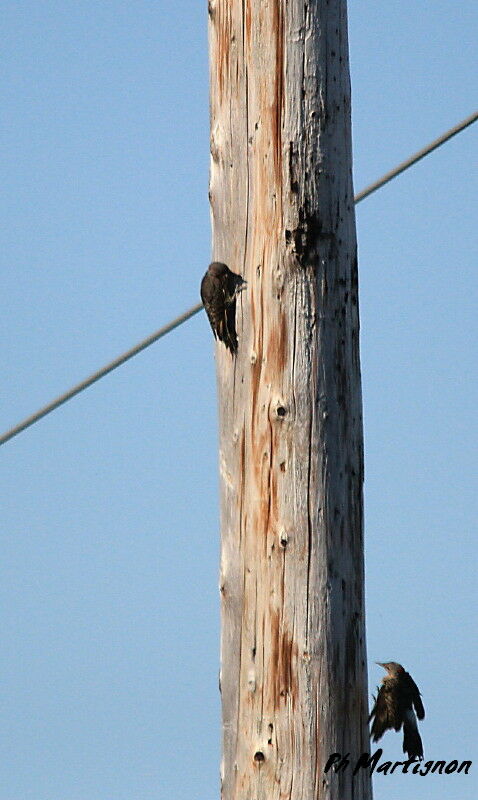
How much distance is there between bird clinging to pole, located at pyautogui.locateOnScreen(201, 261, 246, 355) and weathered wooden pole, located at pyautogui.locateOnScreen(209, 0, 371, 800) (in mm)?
35

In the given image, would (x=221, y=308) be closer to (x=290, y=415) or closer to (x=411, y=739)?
(x=290, y=415)

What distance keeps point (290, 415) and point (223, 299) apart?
485 mm

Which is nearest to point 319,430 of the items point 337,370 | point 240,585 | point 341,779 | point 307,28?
point 337,370

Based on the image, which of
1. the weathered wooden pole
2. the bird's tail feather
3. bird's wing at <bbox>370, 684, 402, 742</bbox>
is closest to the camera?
the weathered wooden pole

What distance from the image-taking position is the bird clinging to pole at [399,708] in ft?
12.4

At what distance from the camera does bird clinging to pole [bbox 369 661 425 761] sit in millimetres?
3775

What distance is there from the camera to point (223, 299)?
12.5 feet

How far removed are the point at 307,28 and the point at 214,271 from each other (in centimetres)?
81

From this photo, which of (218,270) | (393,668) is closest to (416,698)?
(393,668)

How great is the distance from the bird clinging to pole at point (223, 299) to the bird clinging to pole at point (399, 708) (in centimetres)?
121

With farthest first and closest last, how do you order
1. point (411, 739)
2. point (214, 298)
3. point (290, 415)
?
Answer: point (411, 739) → point (214, 298) → point (290, 415)

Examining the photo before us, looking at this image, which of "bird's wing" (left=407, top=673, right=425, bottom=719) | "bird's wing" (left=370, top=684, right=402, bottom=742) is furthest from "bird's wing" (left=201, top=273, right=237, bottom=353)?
"bird's wing" (left=407, top=673, right=425, bottom=719)

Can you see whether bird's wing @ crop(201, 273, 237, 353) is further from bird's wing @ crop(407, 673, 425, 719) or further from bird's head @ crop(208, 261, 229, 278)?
bird's wing @ crop(407, 673, 425, 719)

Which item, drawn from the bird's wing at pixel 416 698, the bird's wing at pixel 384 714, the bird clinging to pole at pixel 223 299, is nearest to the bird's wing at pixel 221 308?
the bird clinging to pole at pixel 223 299
